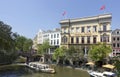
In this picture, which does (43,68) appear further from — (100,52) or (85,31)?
(85,31)

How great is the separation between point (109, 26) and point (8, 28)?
34.0 m

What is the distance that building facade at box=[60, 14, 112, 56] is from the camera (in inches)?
2598

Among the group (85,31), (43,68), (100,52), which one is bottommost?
(43,68)

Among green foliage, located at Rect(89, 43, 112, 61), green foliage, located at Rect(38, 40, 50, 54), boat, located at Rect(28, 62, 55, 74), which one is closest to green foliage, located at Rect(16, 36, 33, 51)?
green foliage, located at Rect(38, 40, 50, 54)

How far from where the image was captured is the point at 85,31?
71.6m

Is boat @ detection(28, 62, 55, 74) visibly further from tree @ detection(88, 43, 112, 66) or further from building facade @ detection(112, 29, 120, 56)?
building facade @ detection(112, 29, 120, 56)

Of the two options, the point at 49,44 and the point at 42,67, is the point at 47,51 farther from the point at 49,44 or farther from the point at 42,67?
the point at 42,67

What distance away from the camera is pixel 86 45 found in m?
71.2

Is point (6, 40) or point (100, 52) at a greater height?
point (6, 40)

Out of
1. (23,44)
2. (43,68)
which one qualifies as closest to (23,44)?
(23,44)

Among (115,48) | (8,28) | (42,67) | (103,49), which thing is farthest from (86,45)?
(8,28)

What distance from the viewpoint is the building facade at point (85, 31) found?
66.0 metres

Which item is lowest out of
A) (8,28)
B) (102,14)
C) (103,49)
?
(103,49)

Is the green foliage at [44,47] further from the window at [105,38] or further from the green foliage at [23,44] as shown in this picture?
the window at [105,38]
